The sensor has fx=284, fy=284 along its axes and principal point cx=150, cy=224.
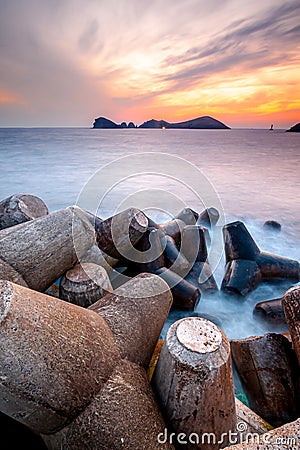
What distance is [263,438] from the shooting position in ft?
3.55

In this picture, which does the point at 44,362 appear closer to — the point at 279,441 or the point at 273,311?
the point at 279,441

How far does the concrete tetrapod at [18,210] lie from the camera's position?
11.2 feet

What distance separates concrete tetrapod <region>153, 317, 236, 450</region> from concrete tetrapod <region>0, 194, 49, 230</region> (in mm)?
2574

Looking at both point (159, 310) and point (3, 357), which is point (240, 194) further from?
point (3, 357)

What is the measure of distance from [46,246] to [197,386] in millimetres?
1584

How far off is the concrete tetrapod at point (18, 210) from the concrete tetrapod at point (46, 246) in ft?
3.41

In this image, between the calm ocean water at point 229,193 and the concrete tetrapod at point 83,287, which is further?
the calm ocean water at point 229,193

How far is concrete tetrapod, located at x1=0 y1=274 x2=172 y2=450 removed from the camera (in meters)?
1.22

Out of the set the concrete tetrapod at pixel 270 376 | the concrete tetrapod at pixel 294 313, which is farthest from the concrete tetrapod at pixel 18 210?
the concrete tetrapod at pixel 294 313

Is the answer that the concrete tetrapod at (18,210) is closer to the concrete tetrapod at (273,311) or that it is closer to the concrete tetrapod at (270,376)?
the concrete tetrapod at (270,376)

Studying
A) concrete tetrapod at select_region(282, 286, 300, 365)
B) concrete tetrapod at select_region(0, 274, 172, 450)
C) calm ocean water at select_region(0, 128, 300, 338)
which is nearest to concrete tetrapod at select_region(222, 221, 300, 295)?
calm ocean water at select_region(0, 128, 300, 338)

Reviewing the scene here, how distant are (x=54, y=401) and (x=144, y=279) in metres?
1.12

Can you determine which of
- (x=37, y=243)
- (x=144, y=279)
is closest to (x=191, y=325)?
(x=144, y=279)

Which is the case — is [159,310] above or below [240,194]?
above
